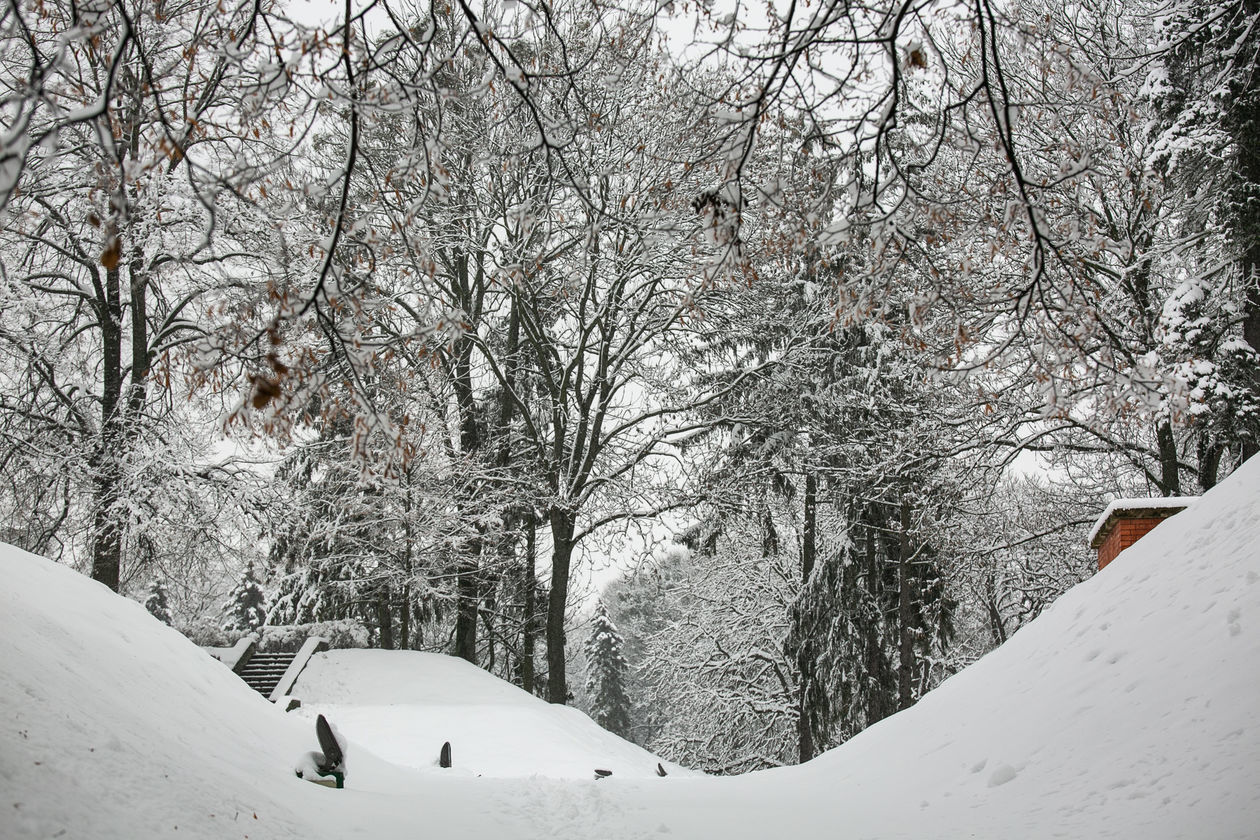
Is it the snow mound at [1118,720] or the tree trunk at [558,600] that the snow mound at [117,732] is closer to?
the snow mound at [1118,720]

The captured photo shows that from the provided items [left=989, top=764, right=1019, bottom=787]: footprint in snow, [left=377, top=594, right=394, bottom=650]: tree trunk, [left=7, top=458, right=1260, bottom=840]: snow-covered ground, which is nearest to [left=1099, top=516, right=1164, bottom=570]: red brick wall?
[left=7, top=458, right=1260, bottom=840]: snow-covered ground

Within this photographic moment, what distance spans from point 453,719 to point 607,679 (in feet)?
86.3

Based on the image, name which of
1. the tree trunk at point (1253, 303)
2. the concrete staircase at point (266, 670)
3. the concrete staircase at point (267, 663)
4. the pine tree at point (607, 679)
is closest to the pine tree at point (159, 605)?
the pine tree at point (607, 679)

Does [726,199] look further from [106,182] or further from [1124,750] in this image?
[1124,750]

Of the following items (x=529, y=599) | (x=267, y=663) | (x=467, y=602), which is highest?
(x=529, y=599)

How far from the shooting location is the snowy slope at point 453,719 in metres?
10.2

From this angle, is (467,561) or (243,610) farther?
(243,610)

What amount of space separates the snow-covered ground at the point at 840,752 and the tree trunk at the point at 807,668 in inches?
353

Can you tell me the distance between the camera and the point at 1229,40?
1014 cm

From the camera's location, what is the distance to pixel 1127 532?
786cm

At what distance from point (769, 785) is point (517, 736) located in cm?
476

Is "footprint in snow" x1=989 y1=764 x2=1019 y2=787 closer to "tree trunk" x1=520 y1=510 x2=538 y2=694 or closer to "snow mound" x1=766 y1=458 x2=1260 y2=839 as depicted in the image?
"snow mound" x1=766 y1=458 x2=1260 y2=839

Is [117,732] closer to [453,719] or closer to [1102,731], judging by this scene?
[1102,731]

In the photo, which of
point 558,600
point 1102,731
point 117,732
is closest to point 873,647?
point 558,600
